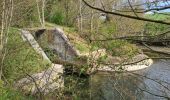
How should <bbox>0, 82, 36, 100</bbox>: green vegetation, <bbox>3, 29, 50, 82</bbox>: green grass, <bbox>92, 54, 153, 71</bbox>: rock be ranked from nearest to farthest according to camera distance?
<bbox>92, 54, 153, 71</bbox>: rock → <bbox>0, 82, 36, 100</bbox>: green vegetation → <bbox>3, 29, 50, 82</bbox>: green grass

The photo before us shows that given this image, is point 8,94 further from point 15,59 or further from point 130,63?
point 130,63

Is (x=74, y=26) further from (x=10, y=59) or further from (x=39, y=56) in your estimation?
(x=10, y=59)

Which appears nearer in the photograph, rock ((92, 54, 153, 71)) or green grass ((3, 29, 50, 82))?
rock ((92, 54, 153, 71))

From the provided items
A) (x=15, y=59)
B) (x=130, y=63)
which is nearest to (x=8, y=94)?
(x=15, y=59)

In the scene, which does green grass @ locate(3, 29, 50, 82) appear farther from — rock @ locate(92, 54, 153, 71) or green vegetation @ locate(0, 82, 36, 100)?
rock @ locate(92, 54, 153, 71)

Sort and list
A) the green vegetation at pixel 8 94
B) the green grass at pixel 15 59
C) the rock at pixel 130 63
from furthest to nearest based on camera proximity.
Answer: the green grass at pixel 15 59, the green vegetation at pixel 8 94, the rock at pixel 130 63

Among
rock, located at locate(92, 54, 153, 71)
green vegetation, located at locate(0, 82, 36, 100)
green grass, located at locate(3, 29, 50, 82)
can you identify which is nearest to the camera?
rock, located at locate(92, 54, 153, 71)

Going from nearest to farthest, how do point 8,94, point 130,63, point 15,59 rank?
point 130,63, point 8,94, point 15,59

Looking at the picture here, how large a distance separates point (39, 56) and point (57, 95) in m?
7.32

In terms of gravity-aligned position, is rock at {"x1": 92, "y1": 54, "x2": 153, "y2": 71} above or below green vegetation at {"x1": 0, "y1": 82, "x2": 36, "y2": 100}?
above

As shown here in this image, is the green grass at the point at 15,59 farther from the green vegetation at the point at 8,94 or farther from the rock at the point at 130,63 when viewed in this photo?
the rock at the point at 130,63

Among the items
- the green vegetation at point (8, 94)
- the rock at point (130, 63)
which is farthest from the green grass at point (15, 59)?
the rock at point (130, 63)

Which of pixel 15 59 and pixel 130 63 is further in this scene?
pixel 15 59

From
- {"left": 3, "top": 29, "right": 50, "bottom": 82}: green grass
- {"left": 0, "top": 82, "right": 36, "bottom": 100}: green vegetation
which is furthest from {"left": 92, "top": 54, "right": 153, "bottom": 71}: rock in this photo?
{"left": 3, "top": 29, "right": 50, "bottom": 82}: green grass
